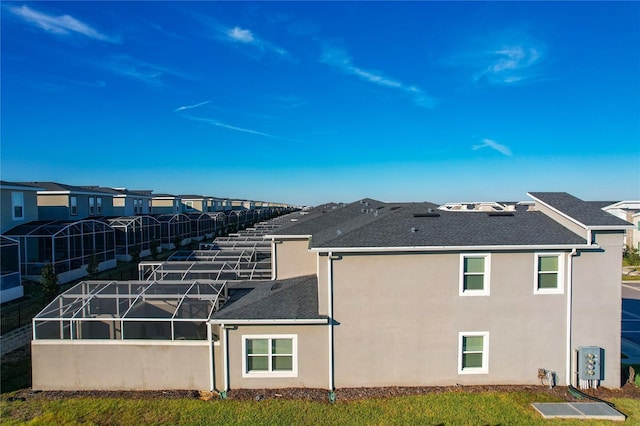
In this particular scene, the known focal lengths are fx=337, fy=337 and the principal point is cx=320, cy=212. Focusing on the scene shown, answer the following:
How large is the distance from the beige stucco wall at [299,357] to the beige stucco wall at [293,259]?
13.8ft

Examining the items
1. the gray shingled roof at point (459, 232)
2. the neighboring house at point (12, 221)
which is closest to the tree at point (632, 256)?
the gray shingled roof at point (459, 232)

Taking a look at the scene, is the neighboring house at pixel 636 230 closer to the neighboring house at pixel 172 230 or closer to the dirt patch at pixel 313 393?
the dirt patch at pixel 313 393

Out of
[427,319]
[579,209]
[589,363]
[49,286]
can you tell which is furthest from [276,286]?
[49,286]

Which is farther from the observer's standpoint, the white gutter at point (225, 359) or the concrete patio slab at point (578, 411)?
the white gutter at point (225, 359)

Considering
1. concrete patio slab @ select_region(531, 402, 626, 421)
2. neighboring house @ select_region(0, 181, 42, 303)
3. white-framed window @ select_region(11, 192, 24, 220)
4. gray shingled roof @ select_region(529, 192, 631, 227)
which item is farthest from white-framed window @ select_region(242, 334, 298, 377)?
white-framed window @ select_region(11, 192, 24, 220)

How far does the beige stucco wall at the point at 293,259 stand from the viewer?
14.0m

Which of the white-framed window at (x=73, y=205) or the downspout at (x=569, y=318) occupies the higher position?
the white-framed window at (x=73, y=205)

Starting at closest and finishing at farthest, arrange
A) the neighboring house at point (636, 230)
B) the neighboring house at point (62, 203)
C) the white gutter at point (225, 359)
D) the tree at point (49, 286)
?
the white gutter at point (225, 359), the tree at point (49, 286), the neighboring house at point (62, 203), the neighboring house at point (636, 230)

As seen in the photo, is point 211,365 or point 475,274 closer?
point 211,365

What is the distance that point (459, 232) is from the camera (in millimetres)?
10711

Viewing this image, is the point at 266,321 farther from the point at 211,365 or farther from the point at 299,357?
the point at 211,365

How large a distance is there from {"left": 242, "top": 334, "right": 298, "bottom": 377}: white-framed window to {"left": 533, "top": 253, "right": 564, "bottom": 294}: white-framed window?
7624mm

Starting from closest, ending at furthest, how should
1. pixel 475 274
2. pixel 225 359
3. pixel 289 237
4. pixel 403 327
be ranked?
pixel 225 359 < pixel 403 327 < pixel 475 274 < pixel 289 237

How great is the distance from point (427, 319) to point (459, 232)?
9.55 feet
